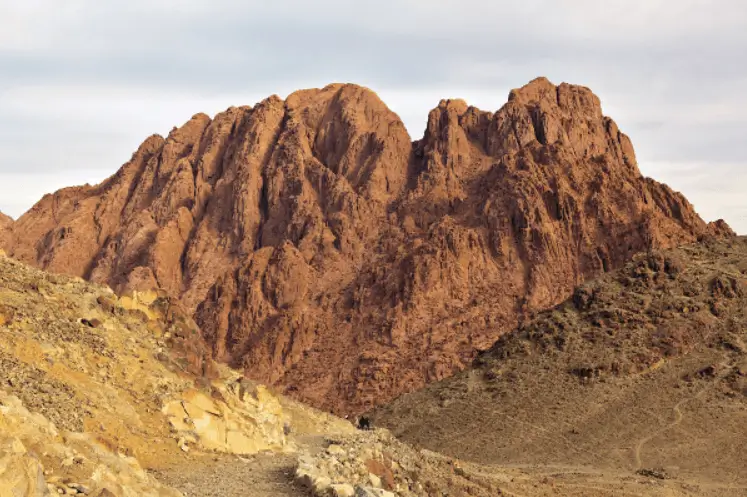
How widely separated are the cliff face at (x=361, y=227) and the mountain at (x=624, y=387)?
60.7ft

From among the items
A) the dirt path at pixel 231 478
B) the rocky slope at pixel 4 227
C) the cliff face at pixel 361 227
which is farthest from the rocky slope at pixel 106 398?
the rocky slope at pixel 4 227

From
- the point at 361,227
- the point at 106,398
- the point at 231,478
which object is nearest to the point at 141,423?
the point at 106,398

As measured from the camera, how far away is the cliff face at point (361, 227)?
88938mm

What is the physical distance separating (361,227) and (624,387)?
163 feet

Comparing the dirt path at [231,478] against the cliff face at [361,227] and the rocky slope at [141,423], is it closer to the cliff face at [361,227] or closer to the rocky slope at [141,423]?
the rocky slope at [141,423]

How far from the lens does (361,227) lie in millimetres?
102812

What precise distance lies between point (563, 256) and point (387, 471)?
248 ft

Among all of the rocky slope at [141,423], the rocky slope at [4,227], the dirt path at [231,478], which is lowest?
the dirt path at [231,478]

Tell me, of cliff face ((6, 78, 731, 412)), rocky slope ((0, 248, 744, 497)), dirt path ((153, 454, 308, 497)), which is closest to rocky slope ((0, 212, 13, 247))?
cliff face ((6, 78, 731, 412))

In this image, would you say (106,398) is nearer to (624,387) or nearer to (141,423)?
(141,423)

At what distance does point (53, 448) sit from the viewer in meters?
14.6

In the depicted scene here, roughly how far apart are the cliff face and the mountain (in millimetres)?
18488

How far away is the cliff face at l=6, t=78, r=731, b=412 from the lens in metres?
88.9

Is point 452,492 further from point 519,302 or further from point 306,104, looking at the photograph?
point 306,104
